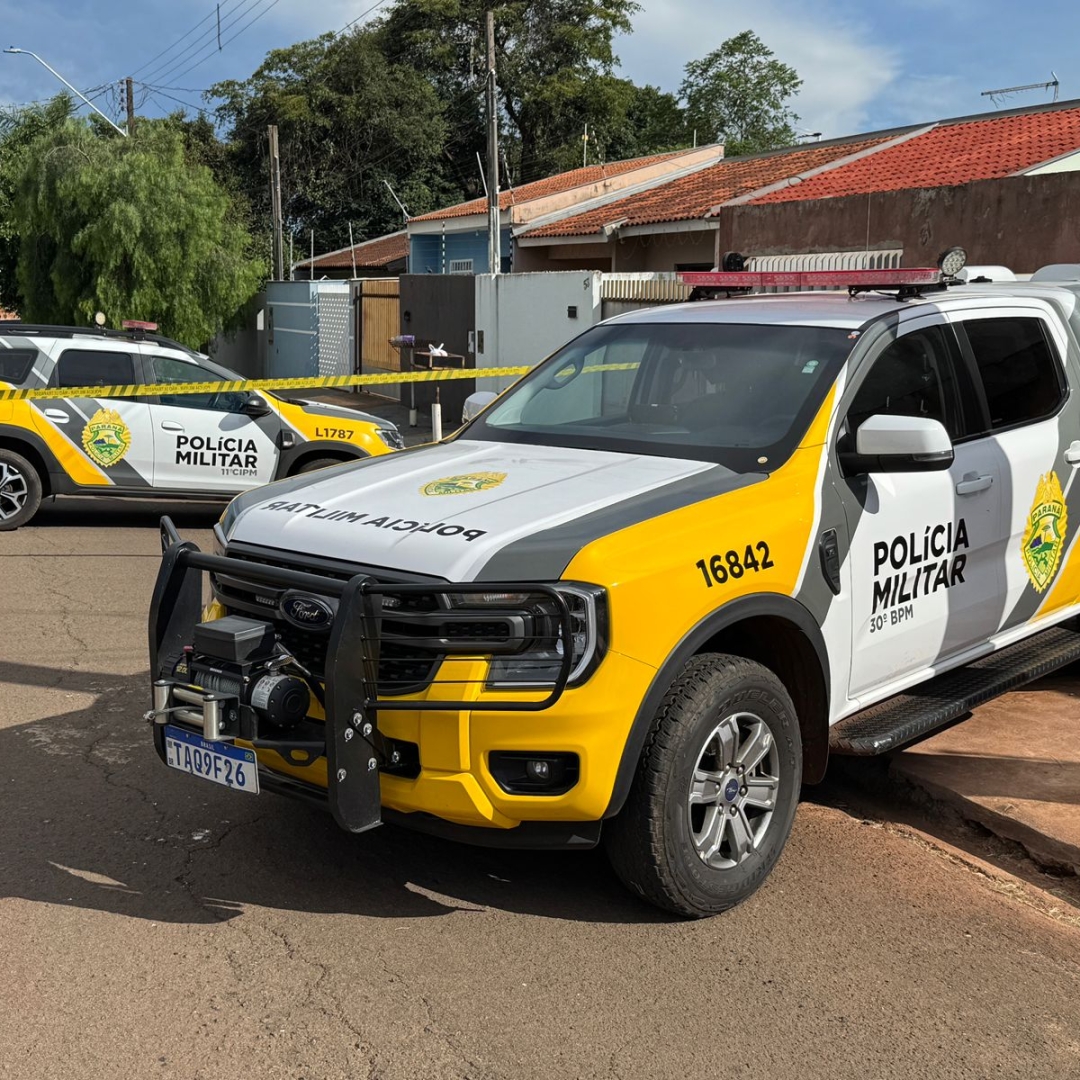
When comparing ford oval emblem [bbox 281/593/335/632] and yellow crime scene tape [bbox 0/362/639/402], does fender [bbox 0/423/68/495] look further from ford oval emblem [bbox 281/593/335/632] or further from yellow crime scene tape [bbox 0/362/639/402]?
ford oval emblem [bbox 281/593/335/632]

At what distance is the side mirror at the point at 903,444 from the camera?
14.1 feet

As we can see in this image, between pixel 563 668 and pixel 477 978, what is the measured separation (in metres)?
0.95

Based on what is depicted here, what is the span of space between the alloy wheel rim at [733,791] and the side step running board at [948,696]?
460mm

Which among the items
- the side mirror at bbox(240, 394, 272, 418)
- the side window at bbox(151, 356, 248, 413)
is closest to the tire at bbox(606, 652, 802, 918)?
the side mirror at bbox(240, 394, 272, 418)

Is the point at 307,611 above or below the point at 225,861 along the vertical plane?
above

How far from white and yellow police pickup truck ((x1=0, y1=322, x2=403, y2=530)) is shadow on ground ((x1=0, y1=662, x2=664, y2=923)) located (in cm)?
600

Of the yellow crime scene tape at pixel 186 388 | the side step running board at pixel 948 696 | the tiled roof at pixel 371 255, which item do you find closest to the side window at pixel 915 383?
the side step running board at pixel 948 696

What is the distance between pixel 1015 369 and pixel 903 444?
145 cm

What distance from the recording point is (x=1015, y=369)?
5.47m

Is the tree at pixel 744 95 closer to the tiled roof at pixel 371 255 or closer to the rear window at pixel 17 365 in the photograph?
the tiled roof at pixel 371 255

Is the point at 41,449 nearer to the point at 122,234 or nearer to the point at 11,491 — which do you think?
the point at 11,491

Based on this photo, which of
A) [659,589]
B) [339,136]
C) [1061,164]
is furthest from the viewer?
[339,136]

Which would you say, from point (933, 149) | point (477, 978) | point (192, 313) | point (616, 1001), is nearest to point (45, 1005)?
point (477, 978)

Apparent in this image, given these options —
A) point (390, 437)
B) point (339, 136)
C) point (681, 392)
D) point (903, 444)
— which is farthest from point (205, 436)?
point (339, 136)
